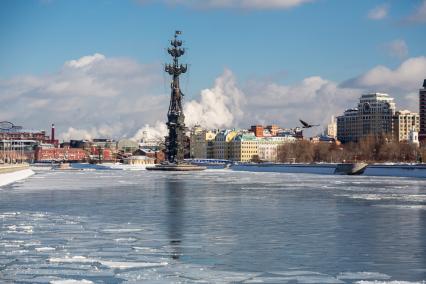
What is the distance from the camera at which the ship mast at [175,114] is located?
129500mm

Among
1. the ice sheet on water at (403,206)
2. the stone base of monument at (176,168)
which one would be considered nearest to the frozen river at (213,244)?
the ice sheet on water at (403,206)

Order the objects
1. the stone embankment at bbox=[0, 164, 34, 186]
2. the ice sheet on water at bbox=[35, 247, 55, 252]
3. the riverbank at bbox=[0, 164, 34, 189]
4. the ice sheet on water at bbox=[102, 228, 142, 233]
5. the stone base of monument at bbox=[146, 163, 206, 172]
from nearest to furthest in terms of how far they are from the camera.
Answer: the ice sheet on water at bbox=[35, 247, 55, 252]
the ice sheet on water at bbox=[102, 228, 142, 233]
the riverbank at bbox=[0, 164, 34, 189]
the stone embankment at bbox=[0, 164, 34, 186]
the stone base of monument at bbox=[146, 163, 206, 172]

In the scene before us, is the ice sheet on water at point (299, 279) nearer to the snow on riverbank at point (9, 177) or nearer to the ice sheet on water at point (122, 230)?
the ice sheet on water at point (122, 230)

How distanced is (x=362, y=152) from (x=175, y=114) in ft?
196

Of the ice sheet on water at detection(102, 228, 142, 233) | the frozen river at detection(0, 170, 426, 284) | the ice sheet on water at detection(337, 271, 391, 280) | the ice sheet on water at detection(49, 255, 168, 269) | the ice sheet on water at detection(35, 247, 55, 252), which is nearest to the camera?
the ice sheet on water at detection(337, 271, 391, 280)

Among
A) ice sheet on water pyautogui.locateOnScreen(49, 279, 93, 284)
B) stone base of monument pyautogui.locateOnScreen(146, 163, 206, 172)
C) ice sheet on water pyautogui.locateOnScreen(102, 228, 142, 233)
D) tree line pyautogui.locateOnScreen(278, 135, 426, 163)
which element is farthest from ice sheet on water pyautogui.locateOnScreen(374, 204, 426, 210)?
tree line pyautogui.locateOnScreen(278, 135, 426, 163)

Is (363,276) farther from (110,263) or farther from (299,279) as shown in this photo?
(110,263)

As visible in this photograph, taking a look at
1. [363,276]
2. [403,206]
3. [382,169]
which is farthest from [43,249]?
[382,169]

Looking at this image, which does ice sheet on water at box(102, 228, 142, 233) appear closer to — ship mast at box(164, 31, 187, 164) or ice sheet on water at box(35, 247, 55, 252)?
ice sheet on water at box(35, 247, 55, 252)

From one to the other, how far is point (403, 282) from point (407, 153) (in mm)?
155112

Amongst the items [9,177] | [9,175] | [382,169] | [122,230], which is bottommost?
[122,230]

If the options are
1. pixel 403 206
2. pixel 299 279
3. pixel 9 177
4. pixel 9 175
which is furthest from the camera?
pixel 9 175

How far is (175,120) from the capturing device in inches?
5089

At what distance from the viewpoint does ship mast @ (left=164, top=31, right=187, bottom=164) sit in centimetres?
12950
